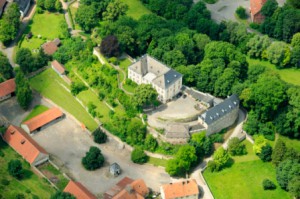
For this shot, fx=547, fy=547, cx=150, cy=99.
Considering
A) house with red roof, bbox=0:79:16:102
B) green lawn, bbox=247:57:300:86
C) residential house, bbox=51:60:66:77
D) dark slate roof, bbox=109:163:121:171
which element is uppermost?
green lawn, bbox=247:57:300:86

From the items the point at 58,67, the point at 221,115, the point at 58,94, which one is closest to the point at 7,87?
the point at 58,94

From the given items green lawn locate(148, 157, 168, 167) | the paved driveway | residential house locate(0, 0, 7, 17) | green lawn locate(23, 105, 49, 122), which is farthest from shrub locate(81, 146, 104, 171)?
residential house locate(0, 0, 7, 17)

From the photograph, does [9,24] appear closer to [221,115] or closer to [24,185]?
[24,185]

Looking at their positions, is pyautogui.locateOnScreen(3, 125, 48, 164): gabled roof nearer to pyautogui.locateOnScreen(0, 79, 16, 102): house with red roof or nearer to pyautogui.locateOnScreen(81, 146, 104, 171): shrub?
pyautogui.locateOnScreen(81, 146, 104, 171): shrub

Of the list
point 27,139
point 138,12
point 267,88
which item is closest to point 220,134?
point 267,88

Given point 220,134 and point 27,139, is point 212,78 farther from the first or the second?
point 27,139
